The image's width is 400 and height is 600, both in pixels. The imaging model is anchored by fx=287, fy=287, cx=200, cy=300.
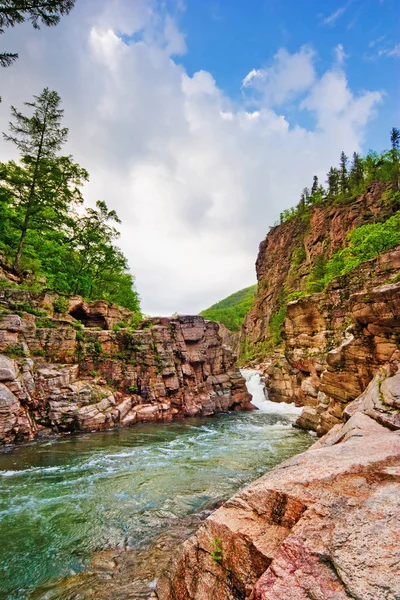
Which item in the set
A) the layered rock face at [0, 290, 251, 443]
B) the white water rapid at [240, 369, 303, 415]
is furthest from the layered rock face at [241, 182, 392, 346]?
the layered rock face at [0, 290, 251, 443]

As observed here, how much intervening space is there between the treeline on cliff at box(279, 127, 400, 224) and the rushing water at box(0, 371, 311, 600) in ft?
175

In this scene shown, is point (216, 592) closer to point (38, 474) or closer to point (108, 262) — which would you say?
point (38, 474)

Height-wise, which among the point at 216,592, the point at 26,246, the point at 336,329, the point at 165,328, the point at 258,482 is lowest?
the point at 216,592

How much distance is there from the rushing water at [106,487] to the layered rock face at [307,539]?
3.69 m

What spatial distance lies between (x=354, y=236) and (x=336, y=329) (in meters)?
22.0

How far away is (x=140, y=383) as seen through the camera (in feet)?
81.9

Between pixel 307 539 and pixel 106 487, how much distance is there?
920 cm

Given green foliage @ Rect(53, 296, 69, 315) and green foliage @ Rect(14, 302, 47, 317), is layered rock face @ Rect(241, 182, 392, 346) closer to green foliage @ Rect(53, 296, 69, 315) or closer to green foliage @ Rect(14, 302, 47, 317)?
green foliage @ Rect(53, 296, 69, 315)

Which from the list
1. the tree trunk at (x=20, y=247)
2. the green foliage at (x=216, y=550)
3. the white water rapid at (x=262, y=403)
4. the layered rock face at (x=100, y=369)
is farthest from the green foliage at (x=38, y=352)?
the white water rapid at (x=262, y=403)

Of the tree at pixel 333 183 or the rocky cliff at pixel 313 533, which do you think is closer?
the rocky cliff at pixel 313 533

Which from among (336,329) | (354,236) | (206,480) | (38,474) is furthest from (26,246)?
(354,236)

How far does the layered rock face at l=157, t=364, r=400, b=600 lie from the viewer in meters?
2.71

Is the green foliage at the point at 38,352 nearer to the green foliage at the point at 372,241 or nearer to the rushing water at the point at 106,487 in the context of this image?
the rushing water at the point at 106,487

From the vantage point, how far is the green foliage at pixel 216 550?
12.6 feet
